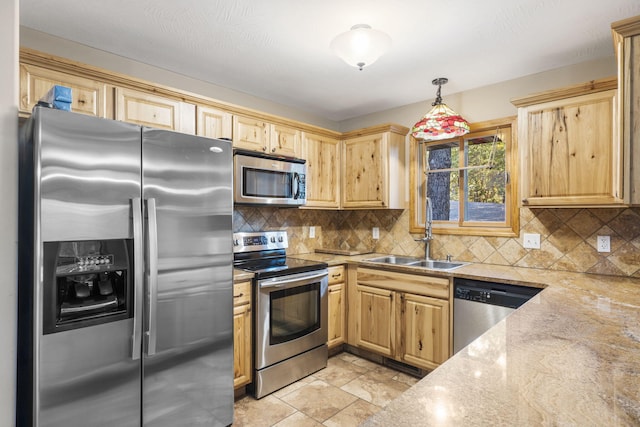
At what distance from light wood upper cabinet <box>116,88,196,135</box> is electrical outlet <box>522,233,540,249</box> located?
2741 mm

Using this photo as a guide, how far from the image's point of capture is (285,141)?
324 cm

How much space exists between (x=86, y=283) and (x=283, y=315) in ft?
4.53

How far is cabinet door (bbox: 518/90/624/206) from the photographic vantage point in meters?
2.23

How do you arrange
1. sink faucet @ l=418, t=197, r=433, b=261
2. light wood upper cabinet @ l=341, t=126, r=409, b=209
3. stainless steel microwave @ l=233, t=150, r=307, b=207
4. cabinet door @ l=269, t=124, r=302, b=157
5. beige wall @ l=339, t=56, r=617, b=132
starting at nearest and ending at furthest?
beige wall @ l=339, t=56, r=617, b=132, stainless steel microwave @ l=233, t=150, r=307, b=207, cabinet door @ l=269, t=124, r=302, b=157, sink faucet @ l=418, t=197, r=433, b=261, light wood upper cabinet @ l=341, t=126, r=409, b=209

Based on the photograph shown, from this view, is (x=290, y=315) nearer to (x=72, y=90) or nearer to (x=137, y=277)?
(x=137, y=277)

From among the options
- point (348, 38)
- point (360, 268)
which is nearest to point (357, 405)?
point (360, 268)

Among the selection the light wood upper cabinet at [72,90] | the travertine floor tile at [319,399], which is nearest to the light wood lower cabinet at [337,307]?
the travertine floor tile at [319,399]

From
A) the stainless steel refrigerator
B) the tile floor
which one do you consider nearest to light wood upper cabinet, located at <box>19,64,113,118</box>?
the stainless steel refrigerator

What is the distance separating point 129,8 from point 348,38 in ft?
4.07

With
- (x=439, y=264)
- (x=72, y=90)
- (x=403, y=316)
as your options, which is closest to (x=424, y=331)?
(x=403, y=316)

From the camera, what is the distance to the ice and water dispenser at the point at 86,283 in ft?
4.98

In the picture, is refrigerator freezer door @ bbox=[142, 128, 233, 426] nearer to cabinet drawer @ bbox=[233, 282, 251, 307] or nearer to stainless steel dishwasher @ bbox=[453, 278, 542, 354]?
cabinet drawer @ bbox=[233, 282, 251, 307]

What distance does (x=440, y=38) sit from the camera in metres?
2.28

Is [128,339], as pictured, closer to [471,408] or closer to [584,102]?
[471,408]
